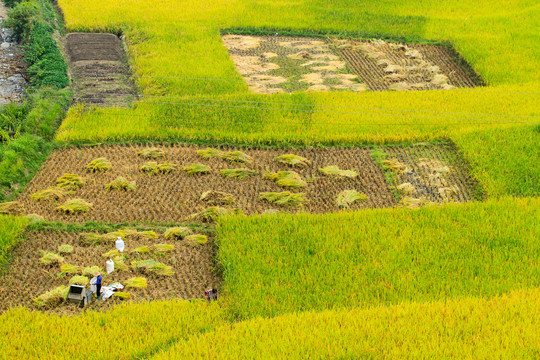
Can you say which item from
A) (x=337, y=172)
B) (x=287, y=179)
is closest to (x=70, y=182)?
(x=287, y=179)

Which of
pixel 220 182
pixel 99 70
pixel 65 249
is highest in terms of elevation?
pixel 99 70

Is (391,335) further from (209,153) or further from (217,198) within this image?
(209,153)

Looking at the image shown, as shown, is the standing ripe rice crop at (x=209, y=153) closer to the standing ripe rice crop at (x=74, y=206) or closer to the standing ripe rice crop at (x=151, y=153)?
the standing ripe rice crop at (x=151, y=153)

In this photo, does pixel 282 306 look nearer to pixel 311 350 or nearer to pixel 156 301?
pixel 311 350

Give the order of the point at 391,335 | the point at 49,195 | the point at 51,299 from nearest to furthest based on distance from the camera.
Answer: the point at 391,335, the point at 51,299, the point at 49,195

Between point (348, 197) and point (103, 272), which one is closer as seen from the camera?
point (103, 272)

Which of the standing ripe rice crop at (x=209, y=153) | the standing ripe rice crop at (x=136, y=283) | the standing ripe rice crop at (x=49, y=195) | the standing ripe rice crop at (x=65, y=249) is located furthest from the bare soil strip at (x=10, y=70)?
the standing ripe rice crop at (x=136, y=283)
